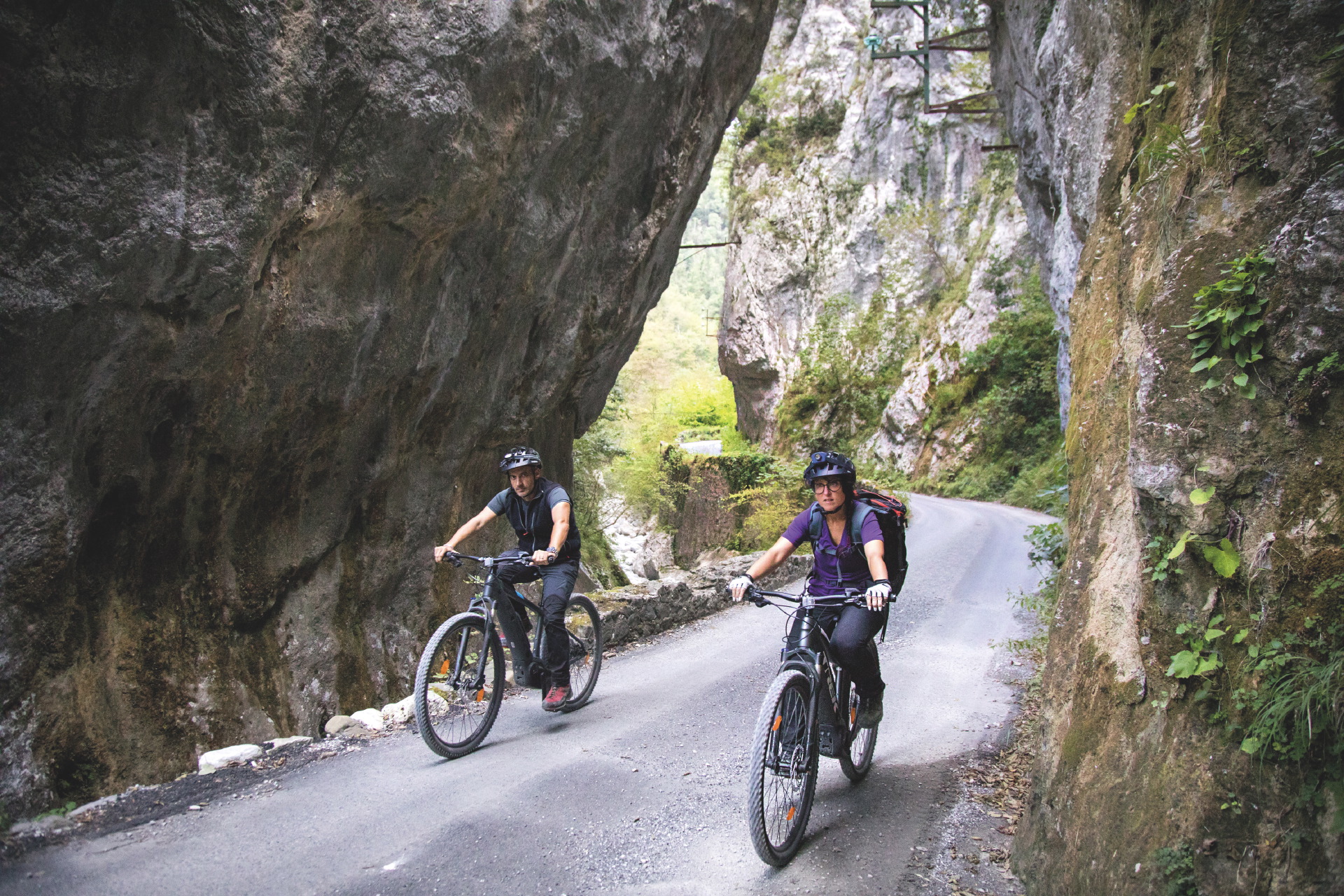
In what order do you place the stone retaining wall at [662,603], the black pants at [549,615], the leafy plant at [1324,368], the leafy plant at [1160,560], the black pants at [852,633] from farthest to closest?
the stone retaining wall at [662,603] → the black pants at [549,615] → the black pants at [852,633] → the leafy plant at [1160,560] → the leafy plant at [1324,368]

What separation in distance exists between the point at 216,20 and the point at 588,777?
5.76 m

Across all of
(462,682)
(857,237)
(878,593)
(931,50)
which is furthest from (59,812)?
(857,237)

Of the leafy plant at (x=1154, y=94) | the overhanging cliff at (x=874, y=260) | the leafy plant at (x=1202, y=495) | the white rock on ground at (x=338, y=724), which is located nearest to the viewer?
the leafy plant at (x=1202, y=495)

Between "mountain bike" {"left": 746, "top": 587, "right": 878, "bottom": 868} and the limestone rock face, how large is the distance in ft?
15.7

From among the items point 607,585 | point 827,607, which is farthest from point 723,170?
point 827,607

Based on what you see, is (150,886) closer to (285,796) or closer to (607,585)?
(285,796)

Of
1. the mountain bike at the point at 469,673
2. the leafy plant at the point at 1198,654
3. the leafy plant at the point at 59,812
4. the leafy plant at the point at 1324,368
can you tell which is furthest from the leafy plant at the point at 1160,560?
the leafy plant at the point at 59,812

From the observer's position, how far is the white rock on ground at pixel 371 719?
610cm

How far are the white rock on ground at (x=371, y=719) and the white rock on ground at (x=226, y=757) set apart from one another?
76 centimetres

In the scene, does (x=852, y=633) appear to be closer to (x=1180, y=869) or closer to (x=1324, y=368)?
(x=1180, y=869)

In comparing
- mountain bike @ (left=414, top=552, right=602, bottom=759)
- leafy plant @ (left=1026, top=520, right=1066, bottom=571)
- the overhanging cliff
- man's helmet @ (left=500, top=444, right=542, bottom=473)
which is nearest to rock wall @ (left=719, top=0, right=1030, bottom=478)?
the overhanging cliff

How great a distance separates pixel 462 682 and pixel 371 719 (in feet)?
3.95

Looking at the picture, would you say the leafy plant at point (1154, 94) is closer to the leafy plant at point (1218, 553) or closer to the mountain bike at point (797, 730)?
the leafy plant at point (1218, 553)

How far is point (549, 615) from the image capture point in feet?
19.8
